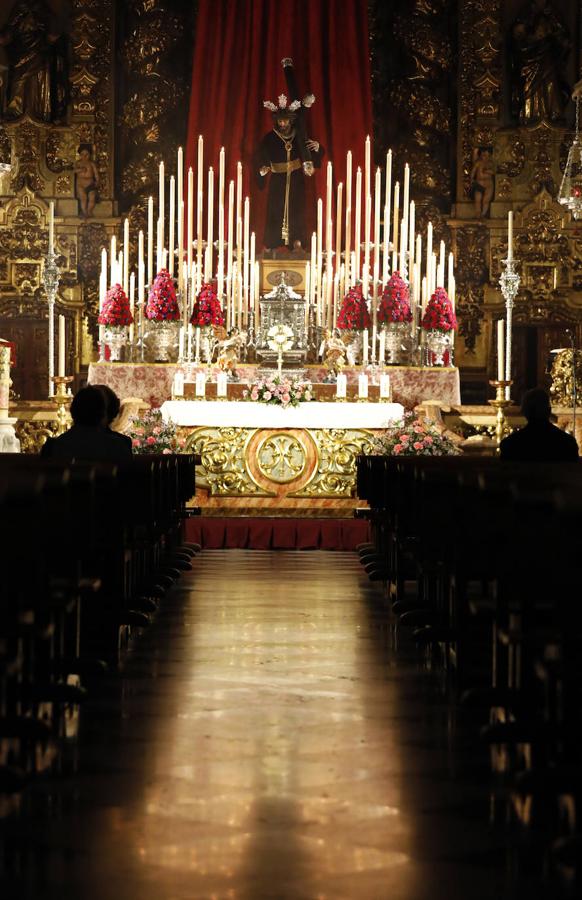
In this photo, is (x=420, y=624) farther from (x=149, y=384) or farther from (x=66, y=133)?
(x=66, y=133)

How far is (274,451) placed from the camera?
39.0ft

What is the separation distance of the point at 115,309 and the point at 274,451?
299 cm

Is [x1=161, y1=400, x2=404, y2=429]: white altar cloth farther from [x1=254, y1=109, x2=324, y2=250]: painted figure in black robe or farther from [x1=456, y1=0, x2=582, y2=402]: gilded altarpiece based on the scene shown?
[x1=456, y1=0, x2=582, y2=402]: gilded altarpiece

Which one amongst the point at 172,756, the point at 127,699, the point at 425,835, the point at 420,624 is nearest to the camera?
the point at 425,835

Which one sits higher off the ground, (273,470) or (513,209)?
(513,209)

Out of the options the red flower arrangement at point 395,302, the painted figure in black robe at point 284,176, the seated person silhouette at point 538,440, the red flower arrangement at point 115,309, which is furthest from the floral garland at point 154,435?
the painted figure in black robe at point 284,176

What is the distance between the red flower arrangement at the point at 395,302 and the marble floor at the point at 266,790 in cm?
806

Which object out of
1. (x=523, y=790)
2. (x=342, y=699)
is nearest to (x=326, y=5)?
(x=342, y=699)

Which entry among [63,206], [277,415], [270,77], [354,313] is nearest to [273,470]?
[277,415]

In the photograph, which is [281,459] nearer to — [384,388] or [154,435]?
[154,435]

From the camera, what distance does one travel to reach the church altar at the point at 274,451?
11.8 meters

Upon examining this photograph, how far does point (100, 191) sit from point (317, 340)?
4.31 metres

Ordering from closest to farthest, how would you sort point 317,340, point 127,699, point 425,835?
point 425,835, point 127,699, point 317,340

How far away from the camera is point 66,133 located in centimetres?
1817
